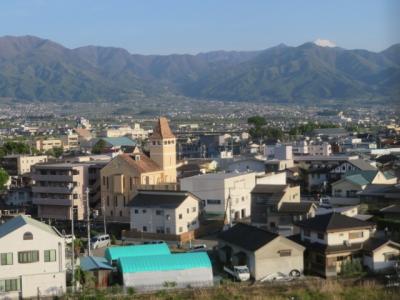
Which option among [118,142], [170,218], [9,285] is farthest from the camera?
[118,142]

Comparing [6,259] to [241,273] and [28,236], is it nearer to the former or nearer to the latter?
[28,236]

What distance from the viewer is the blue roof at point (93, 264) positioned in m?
8.20

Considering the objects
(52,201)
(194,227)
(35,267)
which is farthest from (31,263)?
(52,201)

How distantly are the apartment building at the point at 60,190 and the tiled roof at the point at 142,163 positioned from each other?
123cm

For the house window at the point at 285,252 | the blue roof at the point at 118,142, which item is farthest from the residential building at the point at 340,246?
the blue roof at the point at 118,142

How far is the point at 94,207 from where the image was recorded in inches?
546

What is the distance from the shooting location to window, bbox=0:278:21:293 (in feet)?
24.8

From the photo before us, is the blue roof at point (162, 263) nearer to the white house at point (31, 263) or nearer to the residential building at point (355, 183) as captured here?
the white house at point (31, 263)

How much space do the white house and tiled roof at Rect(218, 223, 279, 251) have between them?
2.42m

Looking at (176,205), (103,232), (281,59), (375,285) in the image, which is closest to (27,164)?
(103,232)

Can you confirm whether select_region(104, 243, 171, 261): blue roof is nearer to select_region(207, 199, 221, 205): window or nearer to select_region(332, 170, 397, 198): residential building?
select_region(207, 199, 221, 205): window

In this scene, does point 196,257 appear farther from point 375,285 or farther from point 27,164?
point 27,164

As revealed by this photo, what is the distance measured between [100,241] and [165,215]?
122 centimetres

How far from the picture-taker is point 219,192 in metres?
12.6
